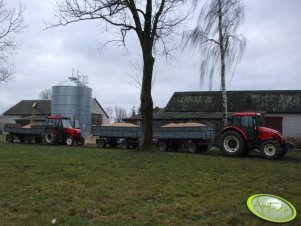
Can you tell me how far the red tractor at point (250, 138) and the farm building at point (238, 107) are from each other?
50.2ft

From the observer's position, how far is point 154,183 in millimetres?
10812

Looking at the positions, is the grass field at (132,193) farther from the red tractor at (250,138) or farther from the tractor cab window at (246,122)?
the tractor cab window at (246,122)

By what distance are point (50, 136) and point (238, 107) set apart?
19364 millimetres

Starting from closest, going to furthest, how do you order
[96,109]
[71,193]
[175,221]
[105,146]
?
[175,221] < [71,193] < [105,146] < [96,109]

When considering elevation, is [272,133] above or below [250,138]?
above

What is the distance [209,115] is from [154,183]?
95.3 ft

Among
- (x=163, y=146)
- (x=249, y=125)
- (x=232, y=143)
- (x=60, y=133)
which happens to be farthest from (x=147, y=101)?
(x=60, y=133)

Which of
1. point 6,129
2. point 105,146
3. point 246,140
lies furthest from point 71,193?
point 6,129

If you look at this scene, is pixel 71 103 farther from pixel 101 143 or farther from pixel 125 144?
pixel 125 144

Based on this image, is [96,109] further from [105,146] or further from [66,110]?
[105,146]

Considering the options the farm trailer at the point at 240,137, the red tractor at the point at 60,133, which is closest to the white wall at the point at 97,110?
the red tractor at the point at 60,133

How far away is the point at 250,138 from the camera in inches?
874

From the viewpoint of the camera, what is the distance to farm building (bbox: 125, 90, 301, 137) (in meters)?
39.0

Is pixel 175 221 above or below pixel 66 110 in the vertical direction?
below
